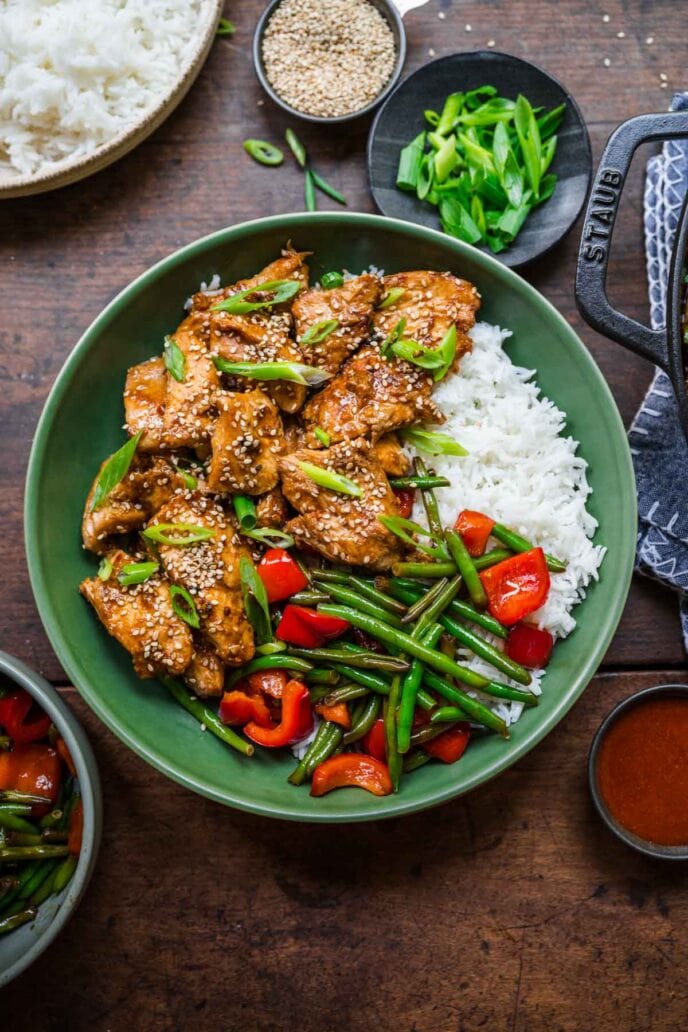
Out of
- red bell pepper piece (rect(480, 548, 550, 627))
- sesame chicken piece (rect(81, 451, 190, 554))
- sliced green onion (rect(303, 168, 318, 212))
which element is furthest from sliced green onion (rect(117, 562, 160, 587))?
sliced green onion (rect(303, 168, 318, 212))

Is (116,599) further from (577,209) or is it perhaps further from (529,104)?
(529,104)

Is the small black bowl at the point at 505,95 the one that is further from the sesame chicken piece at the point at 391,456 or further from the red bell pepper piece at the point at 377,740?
the red bell pepper piece at the point at 377,740

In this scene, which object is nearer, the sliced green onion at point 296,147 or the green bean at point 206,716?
the green bean at point 206,716

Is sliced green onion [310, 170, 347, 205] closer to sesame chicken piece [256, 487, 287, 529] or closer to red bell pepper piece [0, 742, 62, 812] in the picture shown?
sesame chicken piece [256, 487, 287, 529]

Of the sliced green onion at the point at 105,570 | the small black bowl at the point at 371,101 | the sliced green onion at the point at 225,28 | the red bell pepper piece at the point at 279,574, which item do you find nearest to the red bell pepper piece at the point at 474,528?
the red bell pepper piece at the point at 279,574

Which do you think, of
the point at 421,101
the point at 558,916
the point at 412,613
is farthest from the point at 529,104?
the point at 558,916

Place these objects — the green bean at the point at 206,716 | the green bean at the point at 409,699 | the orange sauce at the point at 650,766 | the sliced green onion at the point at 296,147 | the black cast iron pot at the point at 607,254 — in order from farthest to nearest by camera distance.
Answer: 1. the sliced green onion at the point at 296,147
2. the orange sauce at the point at 650,766
3. the green bean at the point at 206,716
4. the green bean at the point at 409,699
5. the black cast iron pot at the point at 607,254
